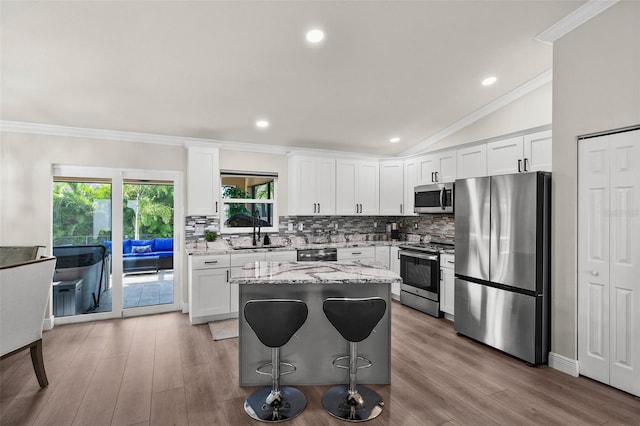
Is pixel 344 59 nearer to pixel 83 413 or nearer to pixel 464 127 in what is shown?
pixel 464 127

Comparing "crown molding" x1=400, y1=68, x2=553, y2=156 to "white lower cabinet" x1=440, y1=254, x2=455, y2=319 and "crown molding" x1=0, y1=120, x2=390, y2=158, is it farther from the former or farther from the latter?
"white lower cabinet" x1=440, y1=254, x2=455, y2=319

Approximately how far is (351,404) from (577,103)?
10.7 ft

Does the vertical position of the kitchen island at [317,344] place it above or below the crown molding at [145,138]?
below

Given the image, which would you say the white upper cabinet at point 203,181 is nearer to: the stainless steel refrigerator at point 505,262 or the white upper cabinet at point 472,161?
the stainless steel refrigerator at point 505,262

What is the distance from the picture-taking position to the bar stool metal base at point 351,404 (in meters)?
2.27

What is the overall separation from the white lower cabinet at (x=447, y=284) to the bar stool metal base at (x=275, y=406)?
2560mm

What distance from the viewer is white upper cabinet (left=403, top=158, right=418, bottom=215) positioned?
17.8ft

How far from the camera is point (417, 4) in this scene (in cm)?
252

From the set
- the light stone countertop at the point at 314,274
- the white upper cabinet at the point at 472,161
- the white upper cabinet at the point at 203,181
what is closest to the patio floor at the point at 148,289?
the white upper cabinet at the point at 203,181

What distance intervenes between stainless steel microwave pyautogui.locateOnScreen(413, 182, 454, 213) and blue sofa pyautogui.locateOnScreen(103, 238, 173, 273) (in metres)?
3.91

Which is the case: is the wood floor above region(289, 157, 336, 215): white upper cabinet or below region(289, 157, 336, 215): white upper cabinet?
below

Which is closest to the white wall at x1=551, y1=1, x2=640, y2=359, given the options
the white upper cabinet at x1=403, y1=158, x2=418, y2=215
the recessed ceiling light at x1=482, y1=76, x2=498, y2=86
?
the recessed ceiling light at x1=482, y1=76, x2=498, y2=86

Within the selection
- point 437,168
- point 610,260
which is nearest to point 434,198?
point 437,168

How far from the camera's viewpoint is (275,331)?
218 cm
